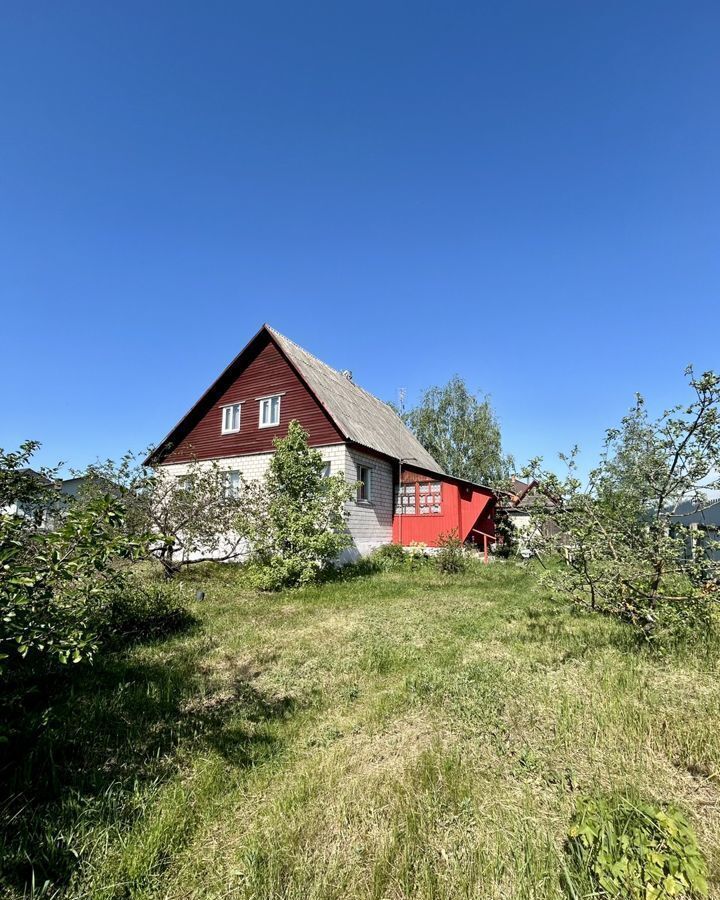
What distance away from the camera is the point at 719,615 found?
5.01 meters

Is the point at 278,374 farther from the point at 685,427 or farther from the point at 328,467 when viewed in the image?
the point at 685,427

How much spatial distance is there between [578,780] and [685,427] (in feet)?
14.6

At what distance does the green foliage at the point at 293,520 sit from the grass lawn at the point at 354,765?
505 cm

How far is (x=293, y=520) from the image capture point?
11.1 m

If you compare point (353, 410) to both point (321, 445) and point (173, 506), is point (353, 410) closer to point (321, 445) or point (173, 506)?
point (321, 445)

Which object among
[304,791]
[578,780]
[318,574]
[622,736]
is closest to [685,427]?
[622,736]

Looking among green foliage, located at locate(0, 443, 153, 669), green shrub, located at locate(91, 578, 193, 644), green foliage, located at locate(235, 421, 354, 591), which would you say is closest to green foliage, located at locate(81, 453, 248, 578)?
green foliage, located at locate(235, 421, 354, 591)

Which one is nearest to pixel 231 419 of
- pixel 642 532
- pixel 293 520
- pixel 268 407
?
pixel 268 407

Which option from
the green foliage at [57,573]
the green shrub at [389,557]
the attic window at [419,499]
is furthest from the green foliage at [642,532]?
the attic window at [419,499]

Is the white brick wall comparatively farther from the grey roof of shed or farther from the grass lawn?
the grass lawn

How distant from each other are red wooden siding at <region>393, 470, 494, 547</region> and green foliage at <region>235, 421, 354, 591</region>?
4726mm

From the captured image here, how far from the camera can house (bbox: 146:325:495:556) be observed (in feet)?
48.9

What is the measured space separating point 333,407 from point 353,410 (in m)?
2.52

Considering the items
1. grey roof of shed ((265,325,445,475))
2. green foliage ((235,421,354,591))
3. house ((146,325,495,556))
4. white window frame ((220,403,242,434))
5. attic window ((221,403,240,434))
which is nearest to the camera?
green foliage ((235,421,354,591))
